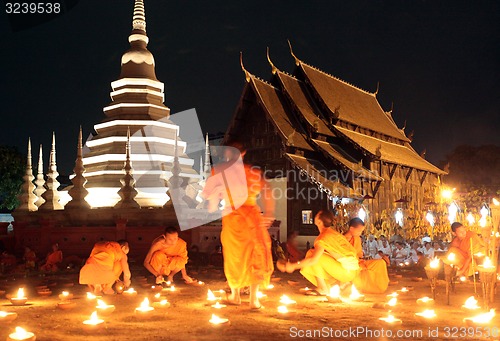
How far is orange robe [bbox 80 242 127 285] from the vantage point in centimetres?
812

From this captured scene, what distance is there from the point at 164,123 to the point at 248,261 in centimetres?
1546

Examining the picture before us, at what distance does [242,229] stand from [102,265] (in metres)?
2.70

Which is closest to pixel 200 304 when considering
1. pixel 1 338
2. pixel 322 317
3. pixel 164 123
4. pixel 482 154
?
pixel 322 317

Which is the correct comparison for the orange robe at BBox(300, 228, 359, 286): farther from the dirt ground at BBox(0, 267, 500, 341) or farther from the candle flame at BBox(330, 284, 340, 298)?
the dirt ground at BBox(0, 267, 500, 341)

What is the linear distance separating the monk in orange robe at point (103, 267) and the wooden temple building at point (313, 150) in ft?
41.4

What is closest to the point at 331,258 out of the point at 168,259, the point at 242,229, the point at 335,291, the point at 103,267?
the point at 335,291

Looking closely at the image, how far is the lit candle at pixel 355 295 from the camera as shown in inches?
303

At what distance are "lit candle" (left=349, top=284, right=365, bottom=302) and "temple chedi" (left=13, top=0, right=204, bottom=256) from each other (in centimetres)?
820

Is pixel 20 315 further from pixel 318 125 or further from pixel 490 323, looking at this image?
pixel 318 125

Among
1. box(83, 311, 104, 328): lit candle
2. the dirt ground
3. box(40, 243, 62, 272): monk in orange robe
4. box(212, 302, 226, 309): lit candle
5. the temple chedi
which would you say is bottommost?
the dirt ground

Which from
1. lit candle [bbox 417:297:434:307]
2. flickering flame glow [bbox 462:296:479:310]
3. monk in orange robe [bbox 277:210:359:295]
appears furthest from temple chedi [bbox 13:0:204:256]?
flickering flame glow [bbox 462:296:479:310]

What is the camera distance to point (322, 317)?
6.30 m

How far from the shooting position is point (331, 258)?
774 centimetres

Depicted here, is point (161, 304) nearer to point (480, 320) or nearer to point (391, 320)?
point (391, 320)
